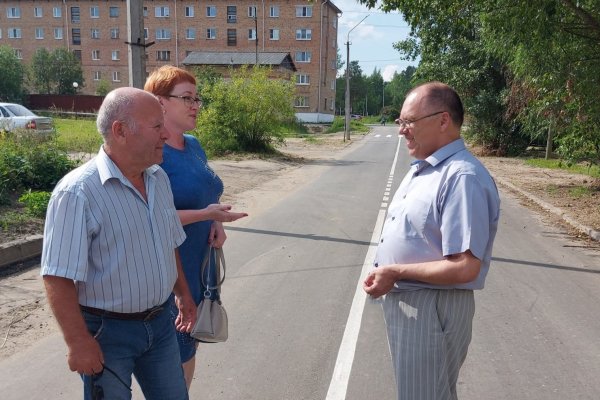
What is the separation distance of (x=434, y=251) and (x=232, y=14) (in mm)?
72624

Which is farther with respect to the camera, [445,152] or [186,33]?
[186,33]

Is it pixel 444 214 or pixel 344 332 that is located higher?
pixel 444 214

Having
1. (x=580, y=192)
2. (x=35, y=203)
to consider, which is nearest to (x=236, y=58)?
(x=580, y=192)

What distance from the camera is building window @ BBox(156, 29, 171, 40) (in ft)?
234

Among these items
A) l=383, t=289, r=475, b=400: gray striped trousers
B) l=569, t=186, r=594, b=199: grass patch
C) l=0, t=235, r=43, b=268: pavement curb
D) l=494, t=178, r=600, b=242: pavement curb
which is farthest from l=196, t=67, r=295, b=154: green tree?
l=383, t=289, r=475, b=400: gray striped trousers

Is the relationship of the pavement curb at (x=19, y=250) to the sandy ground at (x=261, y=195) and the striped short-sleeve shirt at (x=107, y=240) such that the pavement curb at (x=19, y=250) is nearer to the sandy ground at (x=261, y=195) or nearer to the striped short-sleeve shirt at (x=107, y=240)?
the sandy ground at (x=261, y=195)

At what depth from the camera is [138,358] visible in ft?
7.79

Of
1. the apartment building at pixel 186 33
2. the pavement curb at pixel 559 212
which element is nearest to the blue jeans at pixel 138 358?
the pavement curb at pixel 559 212

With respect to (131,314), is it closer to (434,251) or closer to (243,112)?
(434,251)

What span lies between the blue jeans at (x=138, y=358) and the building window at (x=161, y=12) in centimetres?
7458

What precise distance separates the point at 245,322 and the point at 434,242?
120 inches

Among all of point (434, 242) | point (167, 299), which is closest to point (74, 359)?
point (167, 299)

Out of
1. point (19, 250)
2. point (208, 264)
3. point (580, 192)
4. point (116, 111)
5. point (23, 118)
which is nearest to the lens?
point (116, 111)

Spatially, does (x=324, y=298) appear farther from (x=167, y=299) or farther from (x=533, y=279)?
(x=167, y=299)
